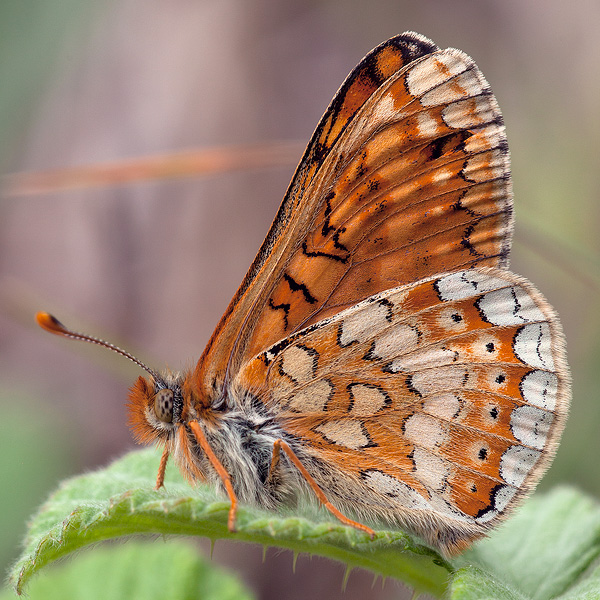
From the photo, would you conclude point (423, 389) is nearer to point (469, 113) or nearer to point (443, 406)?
point (443, 406)

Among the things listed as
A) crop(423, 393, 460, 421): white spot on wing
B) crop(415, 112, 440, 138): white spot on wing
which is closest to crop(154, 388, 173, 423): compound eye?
crop(423, 393, 460, 421): white spot on wing

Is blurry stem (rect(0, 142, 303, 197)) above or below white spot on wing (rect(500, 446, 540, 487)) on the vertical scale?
above

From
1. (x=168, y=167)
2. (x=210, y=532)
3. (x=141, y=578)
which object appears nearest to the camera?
(x=210, y=532)

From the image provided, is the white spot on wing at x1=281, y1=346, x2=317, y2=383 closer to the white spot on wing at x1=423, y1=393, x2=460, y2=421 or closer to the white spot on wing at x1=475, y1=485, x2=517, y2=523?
the white spot on wing at x1=423, y1=393, x2=460, y2=421

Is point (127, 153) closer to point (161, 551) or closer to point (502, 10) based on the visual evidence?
point (502, 10)

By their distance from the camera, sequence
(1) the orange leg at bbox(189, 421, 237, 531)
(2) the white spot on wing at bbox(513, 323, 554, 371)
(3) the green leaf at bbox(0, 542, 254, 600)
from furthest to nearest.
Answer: (3) the green leaf at bbox(0, 542, 254, 600), (2) the white spot on wing at bbox(513, 323, 554, 371), (1) the orange leg at bbox(189, 421, 237, 531)

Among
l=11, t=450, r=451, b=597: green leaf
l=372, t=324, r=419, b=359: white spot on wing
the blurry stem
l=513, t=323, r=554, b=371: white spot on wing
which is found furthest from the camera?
the blurry stem

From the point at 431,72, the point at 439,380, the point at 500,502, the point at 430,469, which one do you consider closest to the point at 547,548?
the point at 500,502
